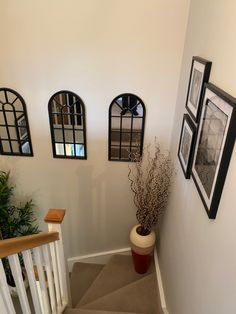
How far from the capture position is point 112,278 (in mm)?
3156

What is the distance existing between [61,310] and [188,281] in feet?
3.35

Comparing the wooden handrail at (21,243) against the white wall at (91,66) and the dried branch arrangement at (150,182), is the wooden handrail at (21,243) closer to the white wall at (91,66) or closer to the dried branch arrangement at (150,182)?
the dried branch arrangement at (150,182)

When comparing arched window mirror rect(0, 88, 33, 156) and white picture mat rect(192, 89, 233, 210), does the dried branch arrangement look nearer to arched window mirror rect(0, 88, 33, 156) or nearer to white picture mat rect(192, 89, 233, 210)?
white picture mat rect(192, 89, 233, 210)

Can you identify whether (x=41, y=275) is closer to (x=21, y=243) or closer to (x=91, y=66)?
(x=21, y=243)

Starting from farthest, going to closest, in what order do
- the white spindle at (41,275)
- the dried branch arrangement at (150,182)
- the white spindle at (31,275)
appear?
the dried branch arrangement at (150,182) → the white spindle at (41,275) → the white spindle at (31,275)

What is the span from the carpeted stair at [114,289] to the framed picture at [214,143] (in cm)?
150

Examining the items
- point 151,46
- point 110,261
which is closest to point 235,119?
point 151,46

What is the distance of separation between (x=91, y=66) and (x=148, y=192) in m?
1.39

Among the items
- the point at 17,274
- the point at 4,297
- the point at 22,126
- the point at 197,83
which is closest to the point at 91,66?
the point at 22,126

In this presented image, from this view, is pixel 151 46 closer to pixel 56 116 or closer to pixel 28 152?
pixel 56 116

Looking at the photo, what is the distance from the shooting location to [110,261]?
3418 mm

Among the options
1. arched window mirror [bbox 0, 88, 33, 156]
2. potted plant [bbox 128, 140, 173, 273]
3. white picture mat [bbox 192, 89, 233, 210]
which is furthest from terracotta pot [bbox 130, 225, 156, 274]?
arched window mirror [bbox 0, 88, 33, 156]

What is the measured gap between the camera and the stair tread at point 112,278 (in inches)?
116

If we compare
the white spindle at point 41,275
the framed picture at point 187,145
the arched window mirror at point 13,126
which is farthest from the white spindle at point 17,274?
the arched window mirror at point 13,126
